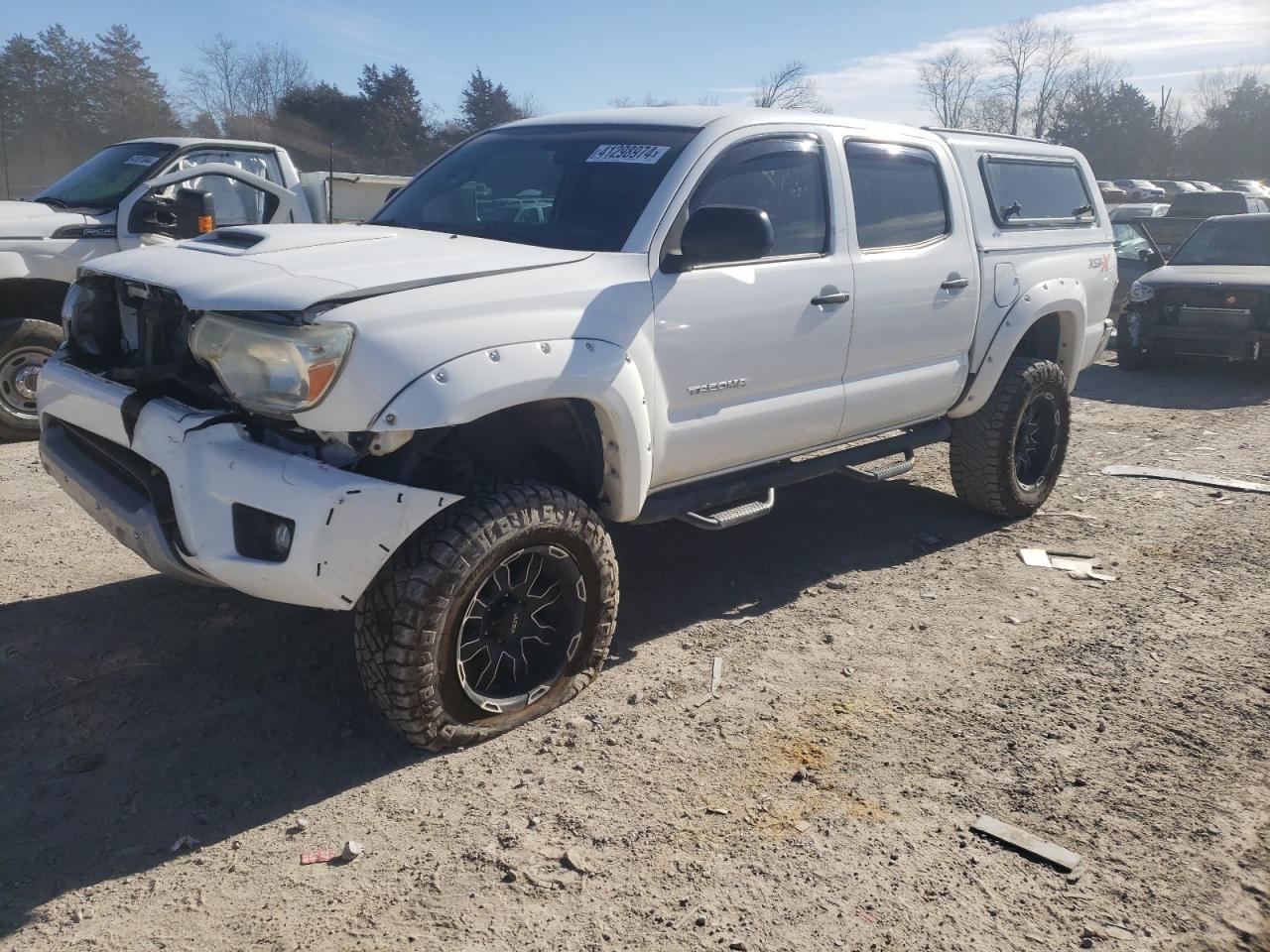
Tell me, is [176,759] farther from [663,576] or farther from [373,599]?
[663,576]

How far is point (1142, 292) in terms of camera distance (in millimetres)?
11062

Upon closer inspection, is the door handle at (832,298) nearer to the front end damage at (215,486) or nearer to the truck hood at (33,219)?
the front end damage at (215,486)

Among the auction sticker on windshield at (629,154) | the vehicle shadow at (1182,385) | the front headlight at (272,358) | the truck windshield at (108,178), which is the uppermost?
the truck windshield at (108,178)

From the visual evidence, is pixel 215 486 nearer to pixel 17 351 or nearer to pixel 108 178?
pixel 17 351

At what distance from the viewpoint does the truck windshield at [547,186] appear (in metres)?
3.84

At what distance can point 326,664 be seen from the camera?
3783 mm

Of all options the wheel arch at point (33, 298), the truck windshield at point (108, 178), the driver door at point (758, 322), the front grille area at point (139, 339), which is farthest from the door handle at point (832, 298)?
the truck windshield at point (108, 178)

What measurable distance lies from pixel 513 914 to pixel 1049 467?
14.7 feet

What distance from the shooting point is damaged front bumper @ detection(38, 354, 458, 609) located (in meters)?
2.82

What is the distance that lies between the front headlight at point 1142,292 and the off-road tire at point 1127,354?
26cm

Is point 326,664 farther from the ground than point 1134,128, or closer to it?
closer to it

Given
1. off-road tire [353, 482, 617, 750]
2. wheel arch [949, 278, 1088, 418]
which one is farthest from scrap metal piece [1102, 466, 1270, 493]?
off-road tire [353, 482, 617, 750]

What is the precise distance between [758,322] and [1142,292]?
344 inches

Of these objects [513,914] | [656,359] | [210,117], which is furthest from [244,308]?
[210,117]
